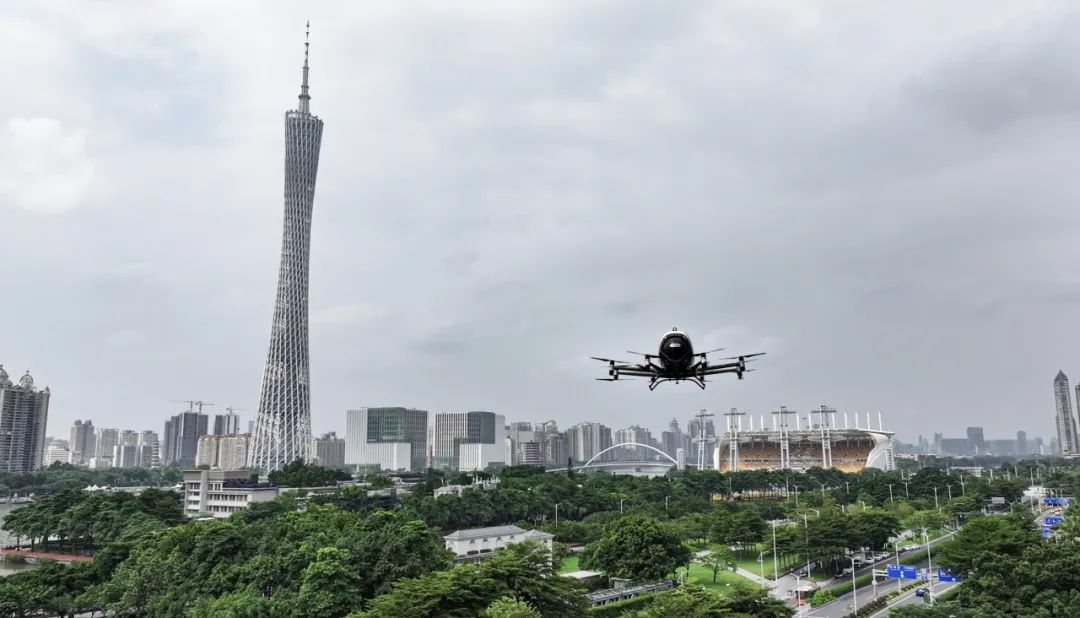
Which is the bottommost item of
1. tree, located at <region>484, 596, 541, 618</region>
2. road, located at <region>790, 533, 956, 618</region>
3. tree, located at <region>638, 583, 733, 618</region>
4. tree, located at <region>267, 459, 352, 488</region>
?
road, located at <region>790, 533, 956, 618</region>

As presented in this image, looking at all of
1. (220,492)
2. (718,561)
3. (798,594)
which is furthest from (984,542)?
(220,492)

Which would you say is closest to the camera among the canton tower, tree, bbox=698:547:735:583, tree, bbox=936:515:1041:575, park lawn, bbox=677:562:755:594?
tree, bbox=936:515:1041:575

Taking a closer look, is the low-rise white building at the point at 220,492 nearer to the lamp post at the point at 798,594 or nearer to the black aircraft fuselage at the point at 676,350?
the lamp post at the point at 798,594

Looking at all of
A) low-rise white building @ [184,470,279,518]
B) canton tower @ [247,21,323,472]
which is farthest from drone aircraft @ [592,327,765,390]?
canton tower @ [247,21,323,472]

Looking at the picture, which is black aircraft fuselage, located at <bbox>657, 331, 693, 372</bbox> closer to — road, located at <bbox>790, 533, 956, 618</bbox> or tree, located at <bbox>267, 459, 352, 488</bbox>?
road, located at <bbox>790, 533, 956, 618</bbox>

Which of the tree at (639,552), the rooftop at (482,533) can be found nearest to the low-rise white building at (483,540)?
the rooftop at (482,533)

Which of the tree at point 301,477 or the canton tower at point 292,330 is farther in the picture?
the canton tower at point 292,330

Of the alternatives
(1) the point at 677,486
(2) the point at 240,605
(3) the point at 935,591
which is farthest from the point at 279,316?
(3) the point at 935,591
